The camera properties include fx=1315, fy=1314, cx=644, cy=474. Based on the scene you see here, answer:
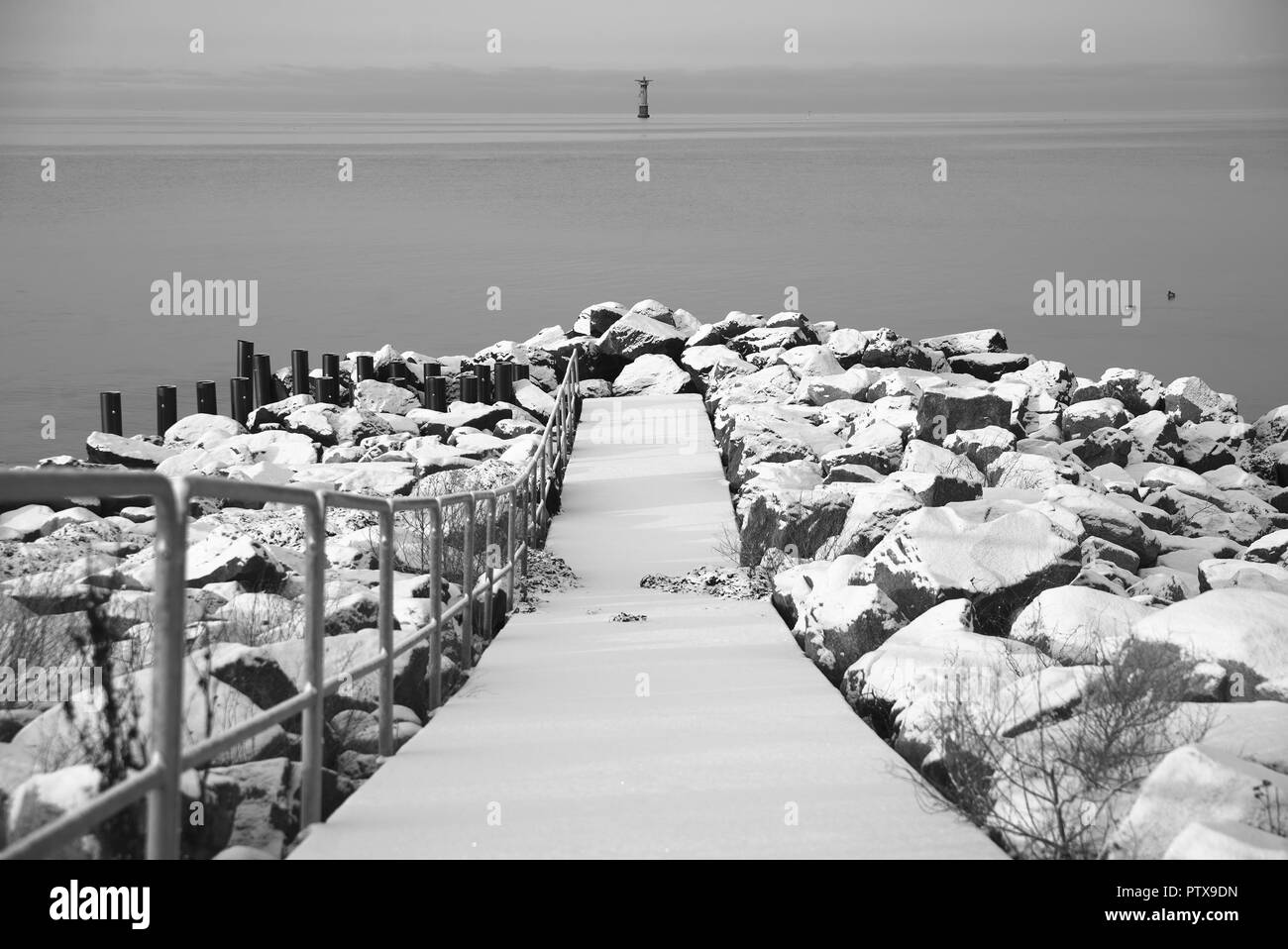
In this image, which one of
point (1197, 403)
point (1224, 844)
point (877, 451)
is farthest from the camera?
point (1197, 403)

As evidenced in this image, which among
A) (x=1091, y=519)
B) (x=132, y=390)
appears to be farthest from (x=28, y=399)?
(x=1091, y=519)

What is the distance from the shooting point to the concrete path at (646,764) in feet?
14.6

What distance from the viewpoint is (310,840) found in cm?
435

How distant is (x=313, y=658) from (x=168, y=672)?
52.7 inches

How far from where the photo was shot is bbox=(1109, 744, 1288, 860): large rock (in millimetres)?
4211

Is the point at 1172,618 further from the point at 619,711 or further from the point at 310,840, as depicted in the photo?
the point at 310,840

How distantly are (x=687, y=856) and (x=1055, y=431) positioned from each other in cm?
1912

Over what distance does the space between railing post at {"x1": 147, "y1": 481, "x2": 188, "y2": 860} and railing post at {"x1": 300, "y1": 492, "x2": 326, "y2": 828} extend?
1154 millimetres

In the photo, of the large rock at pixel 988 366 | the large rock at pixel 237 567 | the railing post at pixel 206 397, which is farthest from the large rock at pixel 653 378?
the large rock at pixel 237 567

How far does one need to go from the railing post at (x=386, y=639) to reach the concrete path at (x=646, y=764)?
0.12 metres

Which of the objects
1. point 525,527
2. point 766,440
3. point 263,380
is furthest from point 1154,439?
point 263,380

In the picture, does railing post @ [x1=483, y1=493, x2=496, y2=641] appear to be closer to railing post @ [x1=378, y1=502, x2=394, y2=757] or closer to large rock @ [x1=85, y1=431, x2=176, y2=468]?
railing post @ [x1=378, y1=502, x2=394, y2=757]

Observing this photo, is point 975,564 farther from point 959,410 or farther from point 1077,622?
point 959,410

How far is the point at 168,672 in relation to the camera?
3.18 m
